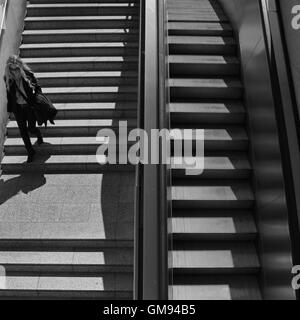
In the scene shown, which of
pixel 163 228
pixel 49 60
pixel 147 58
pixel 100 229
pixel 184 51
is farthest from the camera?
pixel 49 60

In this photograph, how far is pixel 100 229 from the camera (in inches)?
205

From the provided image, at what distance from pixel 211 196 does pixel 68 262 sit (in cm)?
204

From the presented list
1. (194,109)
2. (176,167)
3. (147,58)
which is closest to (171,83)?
(194,109)

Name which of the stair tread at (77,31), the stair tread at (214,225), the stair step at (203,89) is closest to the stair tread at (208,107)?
the stair step at (203,89)

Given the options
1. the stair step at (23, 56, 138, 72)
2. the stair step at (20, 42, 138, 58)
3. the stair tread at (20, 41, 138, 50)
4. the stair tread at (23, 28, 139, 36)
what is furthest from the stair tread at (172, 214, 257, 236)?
the stair tread at (23, 28, 139, 36)

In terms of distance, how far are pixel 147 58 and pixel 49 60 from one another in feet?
11.4

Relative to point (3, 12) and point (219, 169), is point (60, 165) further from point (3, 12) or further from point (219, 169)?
point (3, 12)

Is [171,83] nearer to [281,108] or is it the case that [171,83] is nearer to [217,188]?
[217,188]

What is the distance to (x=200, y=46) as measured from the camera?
6035 millimetres

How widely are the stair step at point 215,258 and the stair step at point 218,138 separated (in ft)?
4.43

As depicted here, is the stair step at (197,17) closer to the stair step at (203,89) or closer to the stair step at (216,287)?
the stair step at (203,89)

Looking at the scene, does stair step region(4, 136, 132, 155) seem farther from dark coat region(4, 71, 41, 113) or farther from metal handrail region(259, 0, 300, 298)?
metal handrail region(259, 0, 300, 298)

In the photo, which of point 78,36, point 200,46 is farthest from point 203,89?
point 78,36

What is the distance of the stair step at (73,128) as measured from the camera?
21.5 feet
